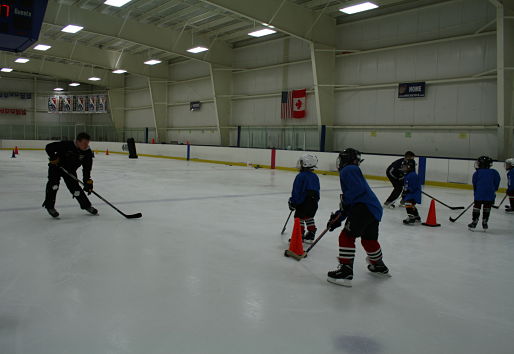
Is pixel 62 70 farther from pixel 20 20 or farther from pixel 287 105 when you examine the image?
pixel 20 20

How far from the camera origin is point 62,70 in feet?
84.2

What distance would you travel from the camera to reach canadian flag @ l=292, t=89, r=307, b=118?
18359mm

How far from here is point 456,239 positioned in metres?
5.44

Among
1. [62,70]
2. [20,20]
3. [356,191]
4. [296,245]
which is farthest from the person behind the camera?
[62,70]

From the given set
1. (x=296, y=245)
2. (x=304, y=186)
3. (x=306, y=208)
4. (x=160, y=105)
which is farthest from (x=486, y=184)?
(x=160, y=105)

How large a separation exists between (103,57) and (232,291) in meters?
22.1

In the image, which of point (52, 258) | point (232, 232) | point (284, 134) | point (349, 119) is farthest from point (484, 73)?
point (52, 258)

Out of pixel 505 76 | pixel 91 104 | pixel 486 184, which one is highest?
pixel 91 104

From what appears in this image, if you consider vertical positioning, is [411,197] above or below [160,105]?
below

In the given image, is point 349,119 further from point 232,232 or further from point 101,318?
point 101,318

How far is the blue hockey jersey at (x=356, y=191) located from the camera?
3.49m

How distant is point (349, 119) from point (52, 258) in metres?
14.5

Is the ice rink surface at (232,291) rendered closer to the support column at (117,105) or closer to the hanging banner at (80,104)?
the support column at (117,105)

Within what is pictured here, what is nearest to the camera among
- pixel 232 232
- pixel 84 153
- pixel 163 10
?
pixel 232 232
